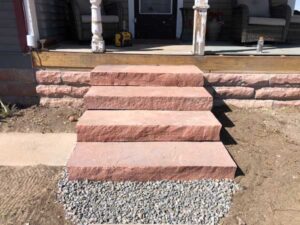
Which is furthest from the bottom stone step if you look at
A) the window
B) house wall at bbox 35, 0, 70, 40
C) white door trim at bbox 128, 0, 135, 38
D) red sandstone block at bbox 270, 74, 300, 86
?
the window

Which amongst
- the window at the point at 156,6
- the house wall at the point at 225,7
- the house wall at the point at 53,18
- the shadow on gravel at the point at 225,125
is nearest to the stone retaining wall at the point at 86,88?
the shadow on gravel at the point at 225,125

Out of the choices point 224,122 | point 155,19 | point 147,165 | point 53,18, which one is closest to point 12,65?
point 53,18

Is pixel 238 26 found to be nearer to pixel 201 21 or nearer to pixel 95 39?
pixel 201 21

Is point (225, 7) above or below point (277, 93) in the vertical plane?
above

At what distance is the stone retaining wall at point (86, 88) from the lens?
356 centimetres

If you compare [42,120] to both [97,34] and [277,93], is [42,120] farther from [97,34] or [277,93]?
[277,93]

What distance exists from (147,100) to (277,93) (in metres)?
1.74

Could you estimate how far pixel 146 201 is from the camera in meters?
2.01

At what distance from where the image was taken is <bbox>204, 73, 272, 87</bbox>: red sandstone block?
3.54m

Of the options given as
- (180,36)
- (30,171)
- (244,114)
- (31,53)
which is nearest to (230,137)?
(244,114)

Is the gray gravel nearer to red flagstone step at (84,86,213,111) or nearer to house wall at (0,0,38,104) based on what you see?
red flagstone step at (84,86,213,111)

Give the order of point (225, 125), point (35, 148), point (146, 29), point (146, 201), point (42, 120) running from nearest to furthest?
1. point (146, 201)
2. point (35, 148)
3. point (225, 125)
4. point (42, 120)
5. point (146, 29)

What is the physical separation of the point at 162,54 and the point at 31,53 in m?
1.51

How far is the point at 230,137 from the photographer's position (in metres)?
2.92
